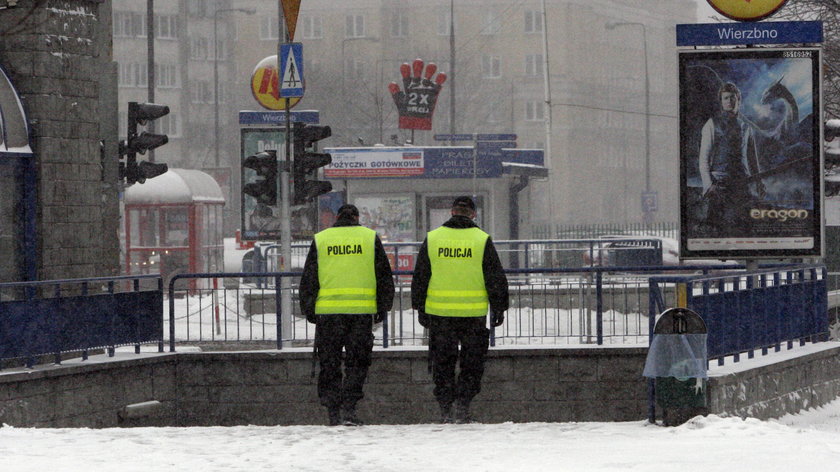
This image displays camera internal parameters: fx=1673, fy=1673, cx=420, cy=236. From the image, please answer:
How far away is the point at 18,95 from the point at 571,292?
614 cm

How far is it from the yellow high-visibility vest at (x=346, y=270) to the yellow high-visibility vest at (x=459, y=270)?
51cm

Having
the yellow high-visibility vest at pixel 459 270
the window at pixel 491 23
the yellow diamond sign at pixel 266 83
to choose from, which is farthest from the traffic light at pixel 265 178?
the window at pixel 491 23

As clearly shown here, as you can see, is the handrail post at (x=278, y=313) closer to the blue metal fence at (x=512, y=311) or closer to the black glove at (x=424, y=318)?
the blue metal fence at (x=512, y=311)

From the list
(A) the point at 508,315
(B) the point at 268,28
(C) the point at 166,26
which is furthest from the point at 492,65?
(A) the point at 508,315

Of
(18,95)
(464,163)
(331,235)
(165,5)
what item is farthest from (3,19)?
(165,5)

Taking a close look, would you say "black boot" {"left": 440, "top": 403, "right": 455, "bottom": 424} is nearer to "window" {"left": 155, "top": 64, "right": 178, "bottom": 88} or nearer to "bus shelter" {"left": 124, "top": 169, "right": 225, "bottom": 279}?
"bus shelter" {"left": 124, "top": 169, "right": 225, "bottom": 279}

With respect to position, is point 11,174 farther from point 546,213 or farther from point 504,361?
point 546,213

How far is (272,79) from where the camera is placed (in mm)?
28953

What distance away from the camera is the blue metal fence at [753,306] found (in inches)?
513

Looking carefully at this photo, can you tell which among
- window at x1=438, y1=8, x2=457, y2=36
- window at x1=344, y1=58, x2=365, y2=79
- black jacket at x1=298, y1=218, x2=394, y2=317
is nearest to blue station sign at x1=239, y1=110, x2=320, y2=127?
black jacket at x1=298, y1=218, x2=394, y2=317

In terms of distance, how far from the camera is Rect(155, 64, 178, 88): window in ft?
345

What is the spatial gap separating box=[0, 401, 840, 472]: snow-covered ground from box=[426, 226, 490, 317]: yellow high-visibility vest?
1.09 meters

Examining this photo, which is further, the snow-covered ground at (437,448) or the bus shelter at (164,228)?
the bus shelter at (164,228)

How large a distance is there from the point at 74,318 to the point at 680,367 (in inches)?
247
